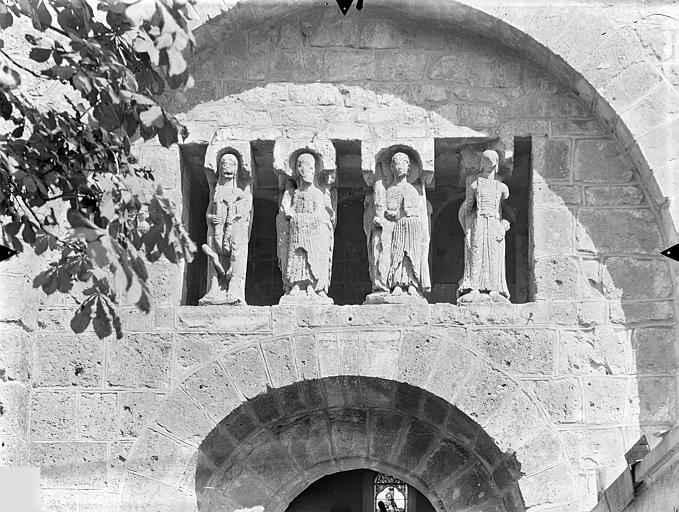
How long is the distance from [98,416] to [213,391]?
66 cm

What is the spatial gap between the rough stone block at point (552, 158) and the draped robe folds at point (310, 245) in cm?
128

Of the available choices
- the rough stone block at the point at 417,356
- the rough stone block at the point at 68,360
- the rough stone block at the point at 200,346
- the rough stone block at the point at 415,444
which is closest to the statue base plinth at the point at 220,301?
the rough stone block at the point at 200,346

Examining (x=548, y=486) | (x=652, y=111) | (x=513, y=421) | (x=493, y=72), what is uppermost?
(x=493, y=72)

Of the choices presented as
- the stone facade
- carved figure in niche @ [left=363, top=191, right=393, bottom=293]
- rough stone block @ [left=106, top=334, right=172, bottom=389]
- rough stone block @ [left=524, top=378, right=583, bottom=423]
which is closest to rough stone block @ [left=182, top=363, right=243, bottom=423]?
the stone facade

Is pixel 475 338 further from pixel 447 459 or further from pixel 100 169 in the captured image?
pixel 100 169

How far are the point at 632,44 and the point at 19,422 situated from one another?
13.5 ft

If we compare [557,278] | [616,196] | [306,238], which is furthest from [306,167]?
[616,196]

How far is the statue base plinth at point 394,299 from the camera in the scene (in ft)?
29.3

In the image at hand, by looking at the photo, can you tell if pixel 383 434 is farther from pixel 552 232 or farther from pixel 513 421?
pixel 552 232

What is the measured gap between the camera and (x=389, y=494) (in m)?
9.64

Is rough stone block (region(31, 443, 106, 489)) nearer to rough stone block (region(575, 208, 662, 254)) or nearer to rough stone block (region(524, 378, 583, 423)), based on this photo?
rough stone block (region(524, 378, 583, 423))

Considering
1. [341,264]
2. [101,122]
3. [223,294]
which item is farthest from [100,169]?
[341,264]

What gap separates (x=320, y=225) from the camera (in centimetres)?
906

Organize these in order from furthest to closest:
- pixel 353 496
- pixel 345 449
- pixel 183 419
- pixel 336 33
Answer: pixel 353 496 → pixel 336 33 → pixel 345 449 → pixel 183 419
